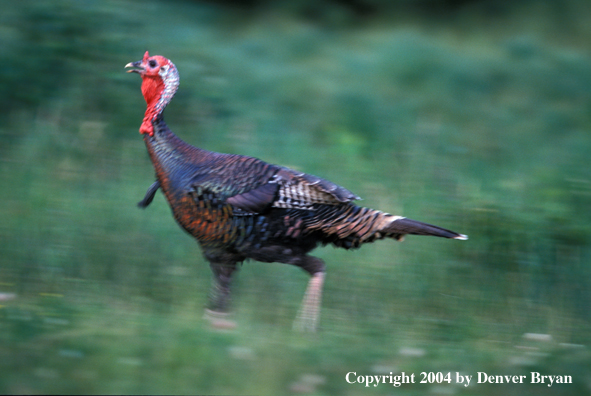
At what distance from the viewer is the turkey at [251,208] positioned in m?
3.96

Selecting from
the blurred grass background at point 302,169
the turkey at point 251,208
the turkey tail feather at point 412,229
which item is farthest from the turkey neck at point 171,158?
the turkey tail feather at point 412,229

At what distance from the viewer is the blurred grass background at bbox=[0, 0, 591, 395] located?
3613 millimetres

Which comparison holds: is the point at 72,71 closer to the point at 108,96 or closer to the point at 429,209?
the point at 108,96

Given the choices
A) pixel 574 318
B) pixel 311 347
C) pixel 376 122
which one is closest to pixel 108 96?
pixel 376 122

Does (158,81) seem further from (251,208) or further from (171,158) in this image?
(251,208)

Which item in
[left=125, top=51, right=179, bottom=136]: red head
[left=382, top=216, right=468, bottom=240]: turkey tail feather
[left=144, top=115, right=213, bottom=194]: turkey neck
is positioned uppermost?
[left=125, top=51, right=179, bottom=136]: red head

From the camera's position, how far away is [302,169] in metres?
6.21

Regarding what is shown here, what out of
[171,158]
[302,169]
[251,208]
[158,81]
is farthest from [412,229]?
[302,169]

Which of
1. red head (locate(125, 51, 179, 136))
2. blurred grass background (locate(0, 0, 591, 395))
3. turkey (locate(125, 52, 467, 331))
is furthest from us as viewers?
red head (locate(125, 51, 179, 136))

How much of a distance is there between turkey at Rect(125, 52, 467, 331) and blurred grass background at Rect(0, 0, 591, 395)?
50cm

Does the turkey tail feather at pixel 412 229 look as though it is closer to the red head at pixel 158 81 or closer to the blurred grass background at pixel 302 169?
the blurred grass background at pixel 302 169

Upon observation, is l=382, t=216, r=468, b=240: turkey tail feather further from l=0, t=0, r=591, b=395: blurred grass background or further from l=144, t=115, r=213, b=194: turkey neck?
l=144, t=115, r=213, b=194: turkey neck

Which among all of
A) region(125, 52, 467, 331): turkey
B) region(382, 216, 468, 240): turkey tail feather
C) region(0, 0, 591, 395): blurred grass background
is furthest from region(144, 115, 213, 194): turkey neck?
region(382, 216, 468, 240): turkey tail feather

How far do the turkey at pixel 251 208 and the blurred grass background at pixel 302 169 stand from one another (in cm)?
50
